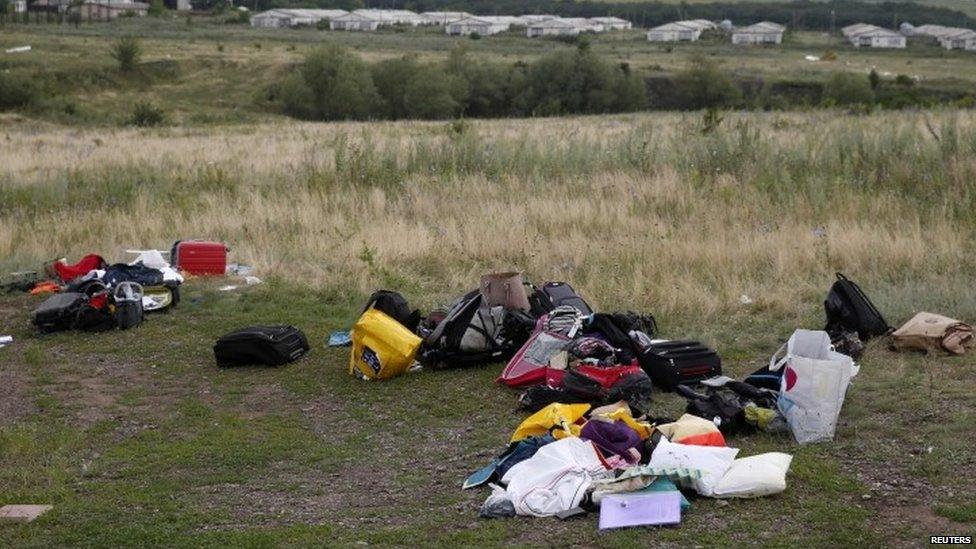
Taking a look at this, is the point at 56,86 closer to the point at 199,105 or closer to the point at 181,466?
the point at 199,105

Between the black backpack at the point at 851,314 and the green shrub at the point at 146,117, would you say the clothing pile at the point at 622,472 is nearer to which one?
the black backpack at the point at 851,314

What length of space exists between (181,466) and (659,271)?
19.5 ft

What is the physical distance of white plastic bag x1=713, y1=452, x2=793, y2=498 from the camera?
6043mm

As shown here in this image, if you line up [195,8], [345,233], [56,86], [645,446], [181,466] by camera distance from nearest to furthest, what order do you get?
[645,446] < [181,466] < [345,233] < [56,86] < [195,8]

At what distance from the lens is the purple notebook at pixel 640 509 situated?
5.75 metres

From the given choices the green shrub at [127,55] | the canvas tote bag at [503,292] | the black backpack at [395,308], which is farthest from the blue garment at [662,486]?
the green shrub at [127,55]

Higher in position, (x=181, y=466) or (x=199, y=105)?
(x=181, y=466)

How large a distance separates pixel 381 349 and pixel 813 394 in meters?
3.32

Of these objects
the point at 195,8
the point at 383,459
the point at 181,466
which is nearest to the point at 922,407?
the point at 383,459

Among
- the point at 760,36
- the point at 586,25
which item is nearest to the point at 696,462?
the point at 760,36

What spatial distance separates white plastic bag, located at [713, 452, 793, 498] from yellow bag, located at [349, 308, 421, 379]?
3.39m

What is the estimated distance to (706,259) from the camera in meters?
12.2

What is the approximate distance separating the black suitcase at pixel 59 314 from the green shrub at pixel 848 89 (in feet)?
156

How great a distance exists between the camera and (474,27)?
12394cm
